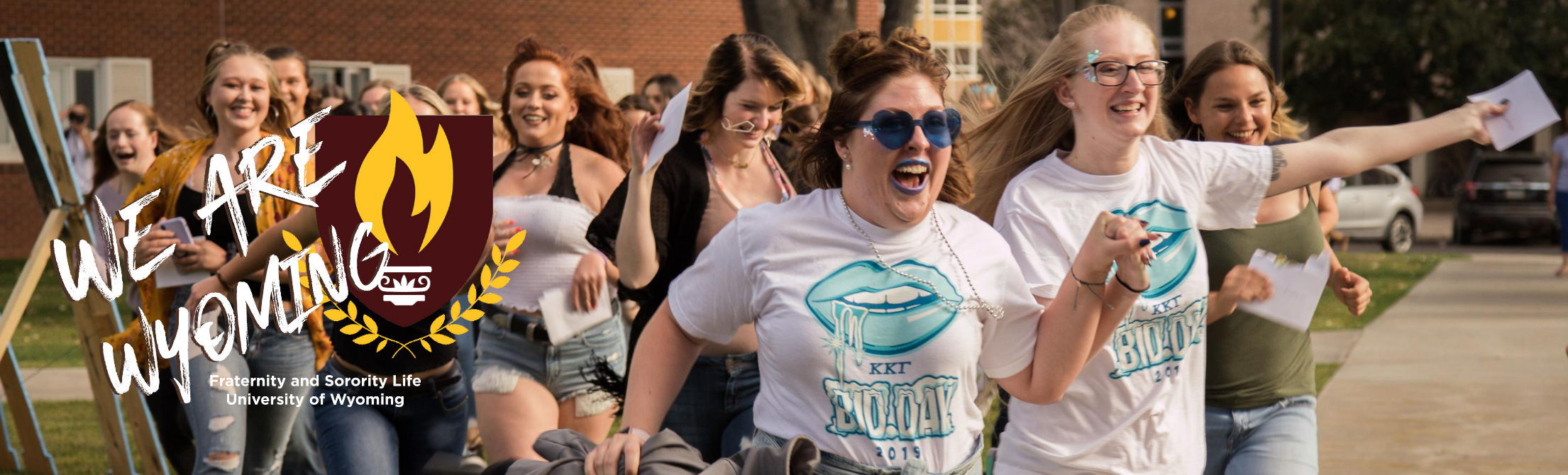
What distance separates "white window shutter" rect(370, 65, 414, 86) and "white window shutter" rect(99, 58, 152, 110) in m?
3.14

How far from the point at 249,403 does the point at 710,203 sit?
1.75 metres

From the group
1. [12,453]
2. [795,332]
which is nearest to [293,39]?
[12,453]

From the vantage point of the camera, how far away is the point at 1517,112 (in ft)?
11.7

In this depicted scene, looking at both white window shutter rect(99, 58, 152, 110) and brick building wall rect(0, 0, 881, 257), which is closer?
white window shutter rect(99, 58, 152, 110)

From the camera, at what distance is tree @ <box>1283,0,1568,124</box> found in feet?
118

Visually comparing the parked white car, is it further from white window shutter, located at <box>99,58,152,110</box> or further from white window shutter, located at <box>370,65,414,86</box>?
white window shutter, located at <box>99,58,152,110</box>

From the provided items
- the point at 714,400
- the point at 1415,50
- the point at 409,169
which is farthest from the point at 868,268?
the point at 1415,50

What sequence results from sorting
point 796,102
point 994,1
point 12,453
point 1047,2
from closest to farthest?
point 796,102, point 12,453, point 1047,2, point 994,1

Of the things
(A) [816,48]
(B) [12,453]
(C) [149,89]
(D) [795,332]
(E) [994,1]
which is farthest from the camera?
(E) [994,1]

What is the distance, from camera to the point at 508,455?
4852mm

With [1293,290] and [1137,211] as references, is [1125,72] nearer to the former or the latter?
[1137,211]

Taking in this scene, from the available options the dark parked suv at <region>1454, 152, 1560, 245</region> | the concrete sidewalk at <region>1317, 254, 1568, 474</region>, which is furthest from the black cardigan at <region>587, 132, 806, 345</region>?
the dark parked suv at <region>1454, 152, 1560, 245</region>

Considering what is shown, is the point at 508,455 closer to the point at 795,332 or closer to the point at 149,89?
the point at 795,332

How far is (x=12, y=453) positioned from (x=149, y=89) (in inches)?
652
